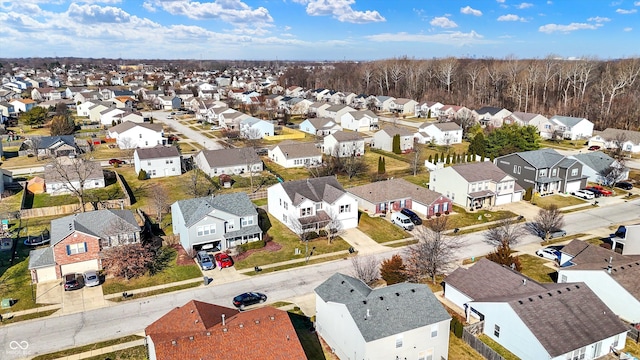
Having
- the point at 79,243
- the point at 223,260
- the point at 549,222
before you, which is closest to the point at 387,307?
the point at 223,260

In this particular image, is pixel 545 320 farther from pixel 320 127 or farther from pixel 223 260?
pixel 320 127

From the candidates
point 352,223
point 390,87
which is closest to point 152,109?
point 390,87

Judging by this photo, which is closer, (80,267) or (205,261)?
(80,267)

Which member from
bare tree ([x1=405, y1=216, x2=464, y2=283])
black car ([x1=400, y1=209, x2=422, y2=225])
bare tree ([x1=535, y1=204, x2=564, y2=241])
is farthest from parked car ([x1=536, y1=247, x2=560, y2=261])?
black car ([x1=400, y1=209, x2=422, y2=225])

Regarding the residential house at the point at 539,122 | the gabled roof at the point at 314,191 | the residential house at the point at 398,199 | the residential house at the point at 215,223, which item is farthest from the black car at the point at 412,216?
the residential house at the point at 539,122

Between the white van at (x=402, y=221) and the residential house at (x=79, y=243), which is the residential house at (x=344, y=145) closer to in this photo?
the white van at (x=402, y=221)

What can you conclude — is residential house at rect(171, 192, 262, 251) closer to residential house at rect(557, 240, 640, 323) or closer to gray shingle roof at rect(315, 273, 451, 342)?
gray shingle roof at rect(315, 273, 451, 342)

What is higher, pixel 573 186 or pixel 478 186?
pixel 478 186
